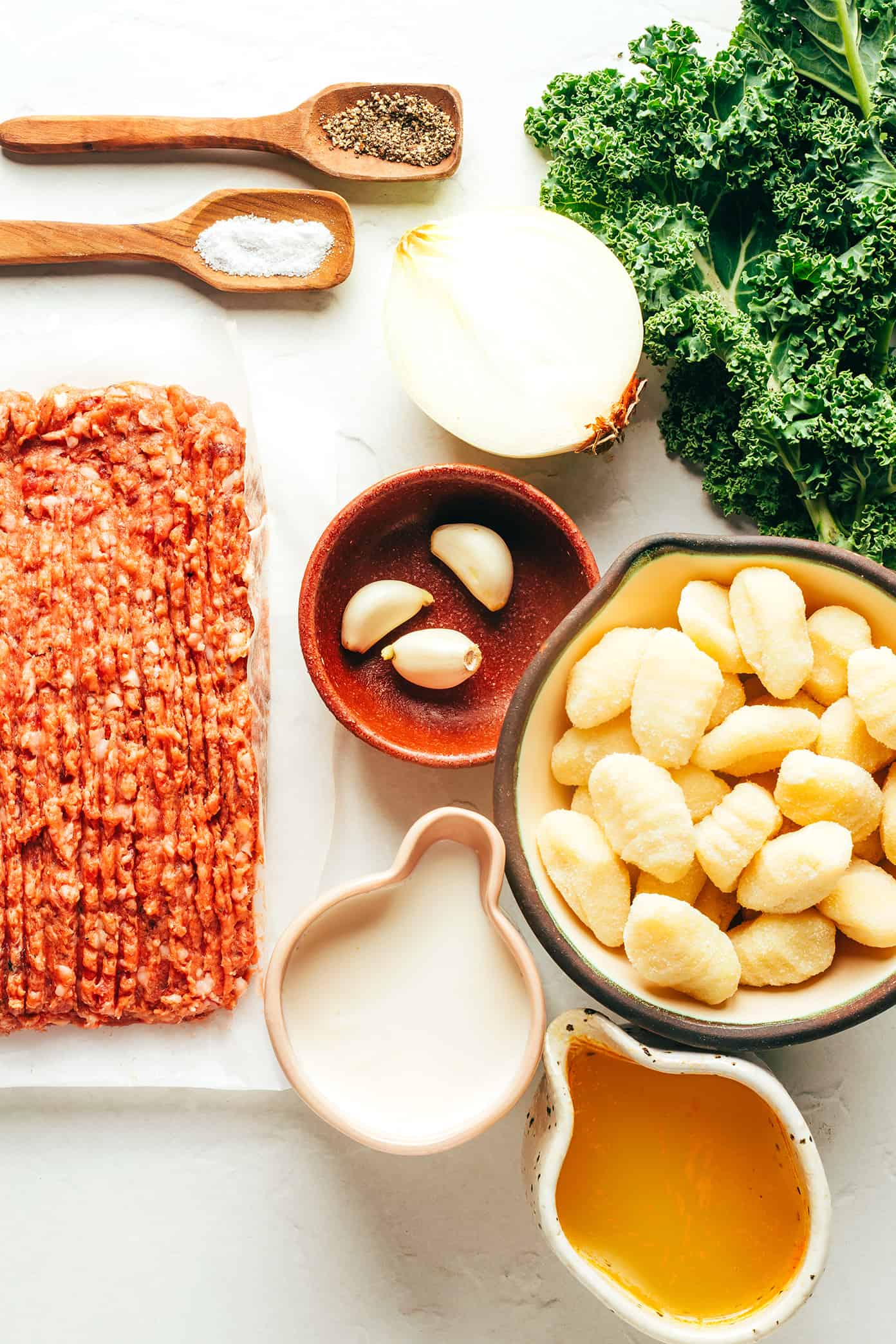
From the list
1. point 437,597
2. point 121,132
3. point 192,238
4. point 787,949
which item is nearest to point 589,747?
point 787,949

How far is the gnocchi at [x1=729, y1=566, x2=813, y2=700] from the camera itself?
1.10 m

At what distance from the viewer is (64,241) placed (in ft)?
4.76

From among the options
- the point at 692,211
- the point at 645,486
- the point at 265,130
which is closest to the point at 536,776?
the point at 645,486

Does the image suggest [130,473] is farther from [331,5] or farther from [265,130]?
[331,5]

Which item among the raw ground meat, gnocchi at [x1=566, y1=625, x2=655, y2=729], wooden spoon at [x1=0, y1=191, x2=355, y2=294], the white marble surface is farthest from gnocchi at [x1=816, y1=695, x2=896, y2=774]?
wooden spoon at [x1=0, y1=191, x2=355, y2=294]

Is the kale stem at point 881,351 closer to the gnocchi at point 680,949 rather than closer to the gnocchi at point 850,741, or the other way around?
the gnocchi at point 850,741

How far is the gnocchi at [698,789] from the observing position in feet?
3.72

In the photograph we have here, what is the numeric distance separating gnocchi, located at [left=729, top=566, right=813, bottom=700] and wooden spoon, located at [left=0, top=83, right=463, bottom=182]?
782 mm

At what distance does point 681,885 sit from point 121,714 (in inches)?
28.2

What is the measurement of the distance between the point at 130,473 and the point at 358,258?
462 mm

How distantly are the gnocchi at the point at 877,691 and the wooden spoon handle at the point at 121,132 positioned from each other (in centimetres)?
107

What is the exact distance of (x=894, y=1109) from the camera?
57.6 inches

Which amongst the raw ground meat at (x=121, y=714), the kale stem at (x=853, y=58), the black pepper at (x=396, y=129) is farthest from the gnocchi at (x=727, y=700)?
the black pepper at (x=396, y=129)

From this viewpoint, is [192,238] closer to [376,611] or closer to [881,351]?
[376,611]
